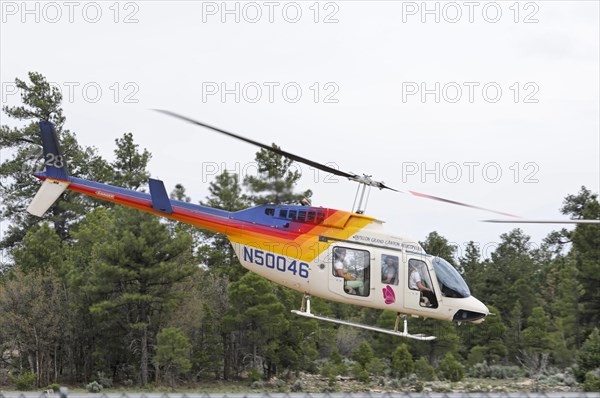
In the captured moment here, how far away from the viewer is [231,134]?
2112 centimetres

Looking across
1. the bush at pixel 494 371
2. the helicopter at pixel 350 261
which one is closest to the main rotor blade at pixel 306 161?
the helicopter at pixel 350 261

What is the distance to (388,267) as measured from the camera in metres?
24.4

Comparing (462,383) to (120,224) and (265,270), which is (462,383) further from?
(265,270)

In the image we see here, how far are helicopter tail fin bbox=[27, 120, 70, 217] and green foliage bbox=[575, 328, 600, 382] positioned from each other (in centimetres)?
2562

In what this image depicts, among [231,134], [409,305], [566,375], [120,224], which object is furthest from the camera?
[566,375]

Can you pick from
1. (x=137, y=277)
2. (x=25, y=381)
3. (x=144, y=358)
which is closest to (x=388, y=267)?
(x=137, y=277)

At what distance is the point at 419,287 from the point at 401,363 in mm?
23745

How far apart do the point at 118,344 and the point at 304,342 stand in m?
9.51

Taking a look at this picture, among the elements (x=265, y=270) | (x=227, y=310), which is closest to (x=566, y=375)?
(x=227, y=310)

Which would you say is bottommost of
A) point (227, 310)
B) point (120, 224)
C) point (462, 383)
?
point (462, 383)

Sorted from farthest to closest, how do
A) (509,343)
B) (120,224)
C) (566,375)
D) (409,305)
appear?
1. (509,343)
2. (566,375)
3. (120,224)
4. (409,305)

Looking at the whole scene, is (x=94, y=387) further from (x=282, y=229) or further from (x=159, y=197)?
(x=282, y=229)

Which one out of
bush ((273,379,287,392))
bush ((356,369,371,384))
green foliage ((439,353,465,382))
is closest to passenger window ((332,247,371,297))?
bush ((273,379,287,392))

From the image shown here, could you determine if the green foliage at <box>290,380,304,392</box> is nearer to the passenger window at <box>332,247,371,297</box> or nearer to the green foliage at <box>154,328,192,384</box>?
the green foliage at <box>154,328,192,384</box>
